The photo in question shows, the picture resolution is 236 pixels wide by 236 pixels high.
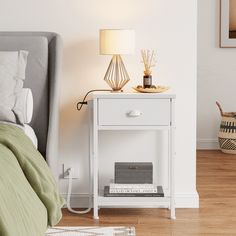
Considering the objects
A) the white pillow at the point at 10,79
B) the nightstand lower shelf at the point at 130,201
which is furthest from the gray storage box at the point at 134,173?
the white pillow at the point at 10,79

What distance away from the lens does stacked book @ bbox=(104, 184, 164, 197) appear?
4070 mm

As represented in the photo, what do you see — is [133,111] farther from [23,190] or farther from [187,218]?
[23,190]

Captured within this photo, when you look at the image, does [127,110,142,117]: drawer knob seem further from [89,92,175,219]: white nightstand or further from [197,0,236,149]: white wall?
[197,0,236,149]: white wall

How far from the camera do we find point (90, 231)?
376 cm

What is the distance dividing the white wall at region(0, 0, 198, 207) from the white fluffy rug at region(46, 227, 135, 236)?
62 centimetres

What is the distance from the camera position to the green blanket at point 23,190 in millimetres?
2420

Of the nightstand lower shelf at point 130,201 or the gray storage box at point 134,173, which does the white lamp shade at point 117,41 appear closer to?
the gray storage box at point 134,173

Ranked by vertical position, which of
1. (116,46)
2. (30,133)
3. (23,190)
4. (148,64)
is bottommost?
(23,190)

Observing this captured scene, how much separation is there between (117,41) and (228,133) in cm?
287

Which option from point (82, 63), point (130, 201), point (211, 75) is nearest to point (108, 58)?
point (82, 63)

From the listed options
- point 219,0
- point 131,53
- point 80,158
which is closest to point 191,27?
point 131,53

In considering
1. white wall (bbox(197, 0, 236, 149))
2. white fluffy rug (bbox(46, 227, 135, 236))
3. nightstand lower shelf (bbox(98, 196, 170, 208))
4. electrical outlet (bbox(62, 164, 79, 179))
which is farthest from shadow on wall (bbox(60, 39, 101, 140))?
white wall (bbox(197, 0, 236, 149))

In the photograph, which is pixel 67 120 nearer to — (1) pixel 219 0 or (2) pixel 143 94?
(2) pixel 143 94

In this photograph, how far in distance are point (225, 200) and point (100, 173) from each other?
2.81ft
